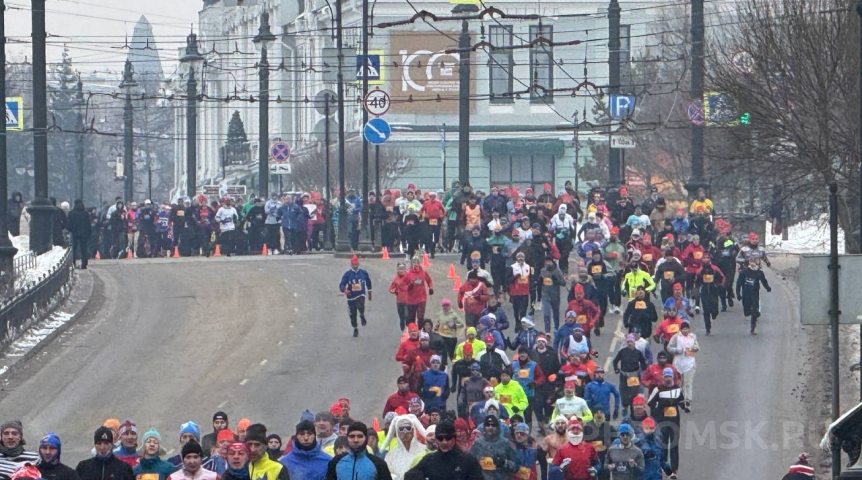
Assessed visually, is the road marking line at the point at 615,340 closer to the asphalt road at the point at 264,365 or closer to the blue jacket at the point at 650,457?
the asphalt road at the point at 264,365

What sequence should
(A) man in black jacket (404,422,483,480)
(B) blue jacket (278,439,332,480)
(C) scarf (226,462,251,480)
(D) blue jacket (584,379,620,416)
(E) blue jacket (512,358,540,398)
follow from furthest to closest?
(E) blue jacket (512,358,540,398), (D) blue jacket (584,379,620,416), (B) blue jacket (278,439,332,480), (C) scarf (226,462,251,480), (A) man in black jacket (404,422,483,480)

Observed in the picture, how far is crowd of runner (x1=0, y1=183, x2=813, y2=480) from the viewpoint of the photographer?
13.3 m

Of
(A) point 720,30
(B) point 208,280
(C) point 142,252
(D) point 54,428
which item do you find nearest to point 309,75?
(A) point 720,30

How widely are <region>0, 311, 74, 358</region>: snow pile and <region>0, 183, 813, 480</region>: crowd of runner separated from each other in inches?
194

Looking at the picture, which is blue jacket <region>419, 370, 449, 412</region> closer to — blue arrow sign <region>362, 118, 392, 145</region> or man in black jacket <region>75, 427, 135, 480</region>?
man in black jacket <region>75, 427, 135, 480</region>

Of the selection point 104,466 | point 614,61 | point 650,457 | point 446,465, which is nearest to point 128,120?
point 614,61

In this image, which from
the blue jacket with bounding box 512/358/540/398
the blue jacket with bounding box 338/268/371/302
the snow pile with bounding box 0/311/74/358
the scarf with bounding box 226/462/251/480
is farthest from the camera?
the blue jacket with bounding box 338/268/371/302

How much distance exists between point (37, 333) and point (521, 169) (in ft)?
152

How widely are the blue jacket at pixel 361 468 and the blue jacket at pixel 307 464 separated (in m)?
1.02

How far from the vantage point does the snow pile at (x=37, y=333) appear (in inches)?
1134

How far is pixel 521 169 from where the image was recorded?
75375 mm

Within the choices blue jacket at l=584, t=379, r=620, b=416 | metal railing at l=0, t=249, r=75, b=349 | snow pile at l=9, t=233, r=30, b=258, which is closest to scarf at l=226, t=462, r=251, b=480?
blue jacket at l=584, t=379, r=620, b=416

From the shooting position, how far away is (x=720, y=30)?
61.3 meters

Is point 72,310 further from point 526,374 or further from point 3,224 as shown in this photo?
point 526,374
